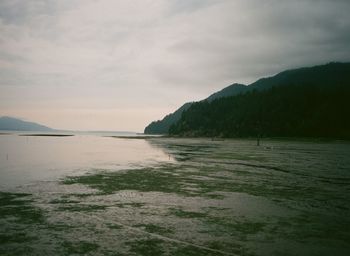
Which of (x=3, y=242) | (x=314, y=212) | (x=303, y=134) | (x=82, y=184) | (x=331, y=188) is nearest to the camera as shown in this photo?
(x=3, y=242)

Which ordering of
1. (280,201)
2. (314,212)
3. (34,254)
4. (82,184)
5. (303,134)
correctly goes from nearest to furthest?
1. (34,254)
2. (314,212)
3. (280,201)
4. (82,184)
5. (303,134)

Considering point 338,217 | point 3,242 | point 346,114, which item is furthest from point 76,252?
point 346,114

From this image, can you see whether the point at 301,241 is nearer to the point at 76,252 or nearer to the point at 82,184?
the point at 76,252

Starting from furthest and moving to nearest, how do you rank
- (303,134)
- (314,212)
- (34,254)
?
(303,134) → (314,212) → (34,254)

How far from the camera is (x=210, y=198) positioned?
2470 cm

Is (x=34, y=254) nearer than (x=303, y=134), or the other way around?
(x=34, y=254)

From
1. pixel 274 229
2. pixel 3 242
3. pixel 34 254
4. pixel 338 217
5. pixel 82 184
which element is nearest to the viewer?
pixel 34 254

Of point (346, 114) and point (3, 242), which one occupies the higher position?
point (346, 114)

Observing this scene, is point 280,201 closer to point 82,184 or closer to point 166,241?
point 166,241

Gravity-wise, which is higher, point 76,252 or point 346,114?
point 346,114

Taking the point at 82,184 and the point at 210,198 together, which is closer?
the point at 210,198

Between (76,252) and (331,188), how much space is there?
23.1m

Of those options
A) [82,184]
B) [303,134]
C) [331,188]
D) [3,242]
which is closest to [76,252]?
[3,242]

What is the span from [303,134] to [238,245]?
172891 mm
